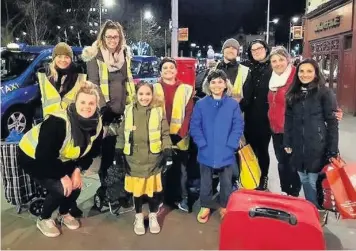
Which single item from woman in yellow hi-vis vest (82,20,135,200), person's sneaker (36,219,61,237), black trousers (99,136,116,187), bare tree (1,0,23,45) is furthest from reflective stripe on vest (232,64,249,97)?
bare tree (1,0,23,45)

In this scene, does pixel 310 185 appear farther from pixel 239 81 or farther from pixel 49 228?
pixel 49 228

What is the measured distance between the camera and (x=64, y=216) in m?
4.09

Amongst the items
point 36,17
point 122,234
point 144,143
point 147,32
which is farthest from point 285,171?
point 147,32

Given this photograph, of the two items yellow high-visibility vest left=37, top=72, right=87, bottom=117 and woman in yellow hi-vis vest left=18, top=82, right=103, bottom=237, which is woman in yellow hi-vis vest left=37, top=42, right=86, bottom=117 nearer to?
yellow high-visibility vest left=37, top=72, right=87, bottom=117

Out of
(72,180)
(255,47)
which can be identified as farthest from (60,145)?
(255,47)

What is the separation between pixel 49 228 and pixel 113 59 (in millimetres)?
1675

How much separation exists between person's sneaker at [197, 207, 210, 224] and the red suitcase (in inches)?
57.7

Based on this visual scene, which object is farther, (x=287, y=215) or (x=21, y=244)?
(x=21, y=244)

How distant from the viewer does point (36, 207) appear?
424 cm

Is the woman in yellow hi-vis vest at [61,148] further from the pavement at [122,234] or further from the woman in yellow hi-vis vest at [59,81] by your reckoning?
the woman in yellow hi-vis vest at [59,81]

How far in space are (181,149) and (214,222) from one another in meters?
0.79

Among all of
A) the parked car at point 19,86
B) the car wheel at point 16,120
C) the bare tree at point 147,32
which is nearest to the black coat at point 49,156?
the parked car at point 19,86

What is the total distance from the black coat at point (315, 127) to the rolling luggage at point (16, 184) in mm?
2517

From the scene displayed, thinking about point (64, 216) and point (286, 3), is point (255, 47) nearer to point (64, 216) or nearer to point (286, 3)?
point (64, 216)
